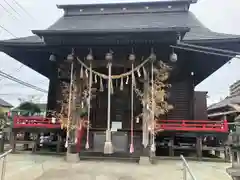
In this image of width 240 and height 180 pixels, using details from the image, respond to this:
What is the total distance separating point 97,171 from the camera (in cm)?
630

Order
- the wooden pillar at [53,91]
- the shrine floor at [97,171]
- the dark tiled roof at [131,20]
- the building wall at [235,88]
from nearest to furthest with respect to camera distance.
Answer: the shrine floor at [97,171], the dark tiled roof at [131,20], the wooden pillar at [53,91], the building wall at [235,88]

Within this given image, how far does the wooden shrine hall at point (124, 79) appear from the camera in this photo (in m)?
7.47

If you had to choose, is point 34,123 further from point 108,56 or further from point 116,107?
point 108,56

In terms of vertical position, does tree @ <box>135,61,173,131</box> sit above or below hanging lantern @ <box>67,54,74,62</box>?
below

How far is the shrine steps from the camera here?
8093mm

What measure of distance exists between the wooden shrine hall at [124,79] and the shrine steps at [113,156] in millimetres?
36

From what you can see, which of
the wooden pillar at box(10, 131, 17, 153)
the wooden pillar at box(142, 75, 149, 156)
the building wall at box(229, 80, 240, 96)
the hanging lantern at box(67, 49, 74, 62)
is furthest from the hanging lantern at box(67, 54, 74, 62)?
the building wall at box(229, 80, 240, 96)

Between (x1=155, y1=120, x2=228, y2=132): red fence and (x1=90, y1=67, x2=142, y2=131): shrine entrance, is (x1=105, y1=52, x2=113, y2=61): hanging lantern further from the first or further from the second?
(x1=155, y1=120, x2=228, y2=132): red fence

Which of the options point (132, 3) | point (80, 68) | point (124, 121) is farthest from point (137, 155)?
point (132, 3)

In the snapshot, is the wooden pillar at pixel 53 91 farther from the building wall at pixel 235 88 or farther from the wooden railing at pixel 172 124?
the building wall at pixel 235 88

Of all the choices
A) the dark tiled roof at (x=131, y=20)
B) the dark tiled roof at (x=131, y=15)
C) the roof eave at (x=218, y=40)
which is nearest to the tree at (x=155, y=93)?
the roof eave at (x=218, y=40)

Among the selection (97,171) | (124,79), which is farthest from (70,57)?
(97,171)

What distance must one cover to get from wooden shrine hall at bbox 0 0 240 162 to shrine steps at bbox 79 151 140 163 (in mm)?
36

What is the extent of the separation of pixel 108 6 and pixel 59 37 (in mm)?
6490
